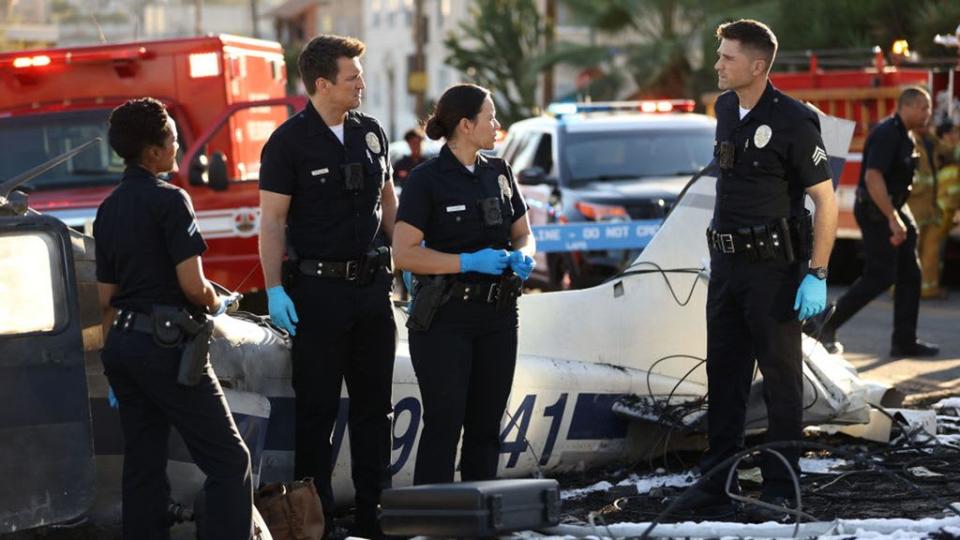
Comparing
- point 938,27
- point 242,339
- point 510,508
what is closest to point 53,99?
point 242,339

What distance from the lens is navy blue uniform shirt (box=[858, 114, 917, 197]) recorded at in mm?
10812

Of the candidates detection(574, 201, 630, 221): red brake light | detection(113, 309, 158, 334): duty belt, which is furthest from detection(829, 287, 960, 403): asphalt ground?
detection(113, 309, 158, 334): duty belt

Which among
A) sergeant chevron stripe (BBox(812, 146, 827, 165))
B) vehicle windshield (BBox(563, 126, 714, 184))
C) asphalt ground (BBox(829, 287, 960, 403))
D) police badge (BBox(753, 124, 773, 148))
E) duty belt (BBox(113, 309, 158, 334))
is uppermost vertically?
police badge (BBox(753, 124, 773, 148))

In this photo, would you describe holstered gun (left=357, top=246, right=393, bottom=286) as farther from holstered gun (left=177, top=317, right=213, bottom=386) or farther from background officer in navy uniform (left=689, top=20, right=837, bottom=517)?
background officer in navy uniform (left=689, top=20, right=837, bottom=517)

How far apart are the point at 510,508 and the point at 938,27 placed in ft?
74.7

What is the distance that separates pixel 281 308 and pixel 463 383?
2.38 ft

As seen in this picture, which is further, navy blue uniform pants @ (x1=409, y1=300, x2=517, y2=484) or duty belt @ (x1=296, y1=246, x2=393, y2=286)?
duty belt @ (x1=296, y1=246, x2=393, y2=286)

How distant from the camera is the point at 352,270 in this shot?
6.16 m

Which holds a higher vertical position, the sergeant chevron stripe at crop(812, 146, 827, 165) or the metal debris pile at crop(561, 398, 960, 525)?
the sergeant chevron stripe at crop(812, 146, 827, 165)

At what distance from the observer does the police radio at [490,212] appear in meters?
5.99

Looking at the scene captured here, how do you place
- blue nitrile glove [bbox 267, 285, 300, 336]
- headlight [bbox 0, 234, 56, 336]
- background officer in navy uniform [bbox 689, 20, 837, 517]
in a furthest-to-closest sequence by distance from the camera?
background officer in navy uniform [bbox 689, 20, 837, 517] < blue nitrile glove [bbox 267, 285, 300, 336] < headlight [bbox 0, 234, 56, 336]

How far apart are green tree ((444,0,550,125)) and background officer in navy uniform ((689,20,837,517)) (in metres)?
32.0

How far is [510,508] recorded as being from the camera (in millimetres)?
4203

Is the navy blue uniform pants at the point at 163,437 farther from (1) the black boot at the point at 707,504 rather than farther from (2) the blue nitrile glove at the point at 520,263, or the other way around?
(1) the black boot at the point at 707,504
